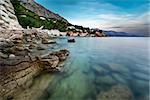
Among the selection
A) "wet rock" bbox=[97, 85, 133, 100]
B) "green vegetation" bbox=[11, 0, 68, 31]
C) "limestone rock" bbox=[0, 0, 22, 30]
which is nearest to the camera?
"wet rock" bbox=[97, 85, 133, 100]

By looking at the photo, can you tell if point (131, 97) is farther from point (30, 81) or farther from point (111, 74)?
point (30, 81)

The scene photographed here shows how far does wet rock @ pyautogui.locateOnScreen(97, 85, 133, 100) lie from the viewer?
9305 mm

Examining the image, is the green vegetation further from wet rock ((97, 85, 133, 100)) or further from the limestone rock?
wet rock ((97, 85, 133, 100))

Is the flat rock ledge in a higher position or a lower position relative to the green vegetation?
lower

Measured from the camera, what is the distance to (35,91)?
9938 millimetres

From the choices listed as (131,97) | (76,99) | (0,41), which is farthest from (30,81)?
(0,41)

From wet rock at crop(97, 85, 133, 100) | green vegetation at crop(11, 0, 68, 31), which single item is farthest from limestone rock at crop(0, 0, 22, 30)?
wet rock at crop(97, 85, 133, 100)

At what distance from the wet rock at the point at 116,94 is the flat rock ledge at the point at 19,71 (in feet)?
15.4

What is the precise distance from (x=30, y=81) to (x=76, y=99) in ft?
12.1

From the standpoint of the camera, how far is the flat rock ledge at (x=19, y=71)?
30.1 ft

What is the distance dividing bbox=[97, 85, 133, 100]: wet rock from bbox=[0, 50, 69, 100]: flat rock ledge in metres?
4.69

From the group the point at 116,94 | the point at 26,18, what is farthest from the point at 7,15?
the point at 116,94

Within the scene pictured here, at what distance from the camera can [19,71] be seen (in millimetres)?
10664

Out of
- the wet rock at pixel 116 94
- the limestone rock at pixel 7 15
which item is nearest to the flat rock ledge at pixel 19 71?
the wet rock at pixel 116 94
